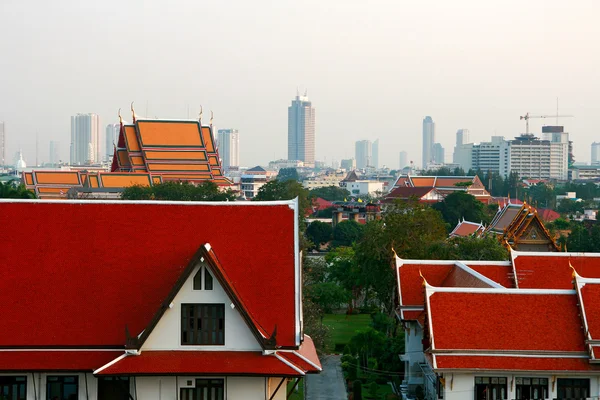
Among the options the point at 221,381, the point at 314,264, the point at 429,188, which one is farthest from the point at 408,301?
the point at 429,188

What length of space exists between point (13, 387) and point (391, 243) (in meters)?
29.2

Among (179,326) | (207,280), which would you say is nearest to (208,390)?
(179,326)

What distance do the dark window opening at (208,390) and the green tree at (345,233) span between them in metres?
74.2

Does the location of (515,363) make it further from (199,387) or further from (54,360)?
(54,360)

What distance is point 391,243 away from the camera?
49.7m

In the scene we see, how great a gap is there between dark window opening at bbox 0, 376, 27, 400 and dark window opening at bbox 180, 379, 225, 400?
3457mm

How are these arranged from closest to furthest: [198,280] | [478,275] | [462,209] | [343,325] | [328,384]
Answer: [198,280] < [478,275] < [328,384] < [343,325] < [462,209]

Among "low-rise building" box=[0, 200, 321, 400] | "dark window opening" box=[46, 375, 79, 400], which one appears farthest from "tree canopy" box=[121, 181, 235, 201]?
"dark window opening" box=[46, 375, 79, 400]

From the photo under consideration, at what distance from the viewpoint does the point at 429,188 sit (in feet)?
470

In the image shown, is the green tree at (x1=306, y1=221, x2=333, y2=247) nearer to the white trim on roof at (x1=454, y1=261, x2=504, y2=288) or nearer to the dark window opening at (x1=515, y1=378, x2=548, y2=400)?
the white trim on roof at (x1=454, y1=261, x2=504, y2=288)

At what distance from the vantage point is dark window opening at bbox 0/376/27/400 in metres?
22.5

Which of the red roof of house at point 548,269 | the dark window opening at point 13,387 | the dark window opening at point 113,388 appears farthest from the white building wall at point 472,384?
the dark window opening at point 13,387

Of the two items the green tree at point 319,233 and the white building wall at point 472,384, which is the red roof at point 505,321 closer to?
the white building wall at point 472,384

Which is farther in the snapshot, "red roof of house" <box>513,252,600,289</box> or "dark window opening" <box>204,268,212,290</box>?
"red roof of house" <box>513,252,600,289</box>
